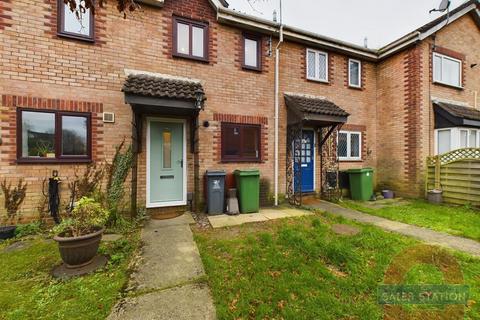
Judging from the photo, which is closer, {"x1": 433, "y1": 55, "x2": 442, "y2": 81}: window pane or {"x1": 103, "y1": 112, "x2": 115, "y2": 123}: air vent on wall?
{"x1": 103, "y1": 112, "x2": 115, "y2": 123}: air vent on wall

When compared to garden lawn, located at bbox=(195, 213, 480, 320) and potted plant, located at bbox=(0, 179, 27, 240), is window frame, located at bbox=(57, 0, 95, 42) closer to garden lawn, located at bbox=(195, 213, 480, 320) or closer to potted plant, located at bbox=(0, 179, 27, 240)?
potted plant, located at bbox=(0, 179, 27, 240)

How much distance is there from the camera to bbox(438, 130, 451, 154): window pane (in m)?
8.77

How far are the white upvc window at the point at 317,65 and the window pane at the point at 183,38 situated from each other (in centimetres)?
465

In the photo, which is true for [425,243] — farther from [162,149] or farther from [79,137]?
[79,137]

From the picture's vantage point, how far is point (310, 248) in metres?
3.96

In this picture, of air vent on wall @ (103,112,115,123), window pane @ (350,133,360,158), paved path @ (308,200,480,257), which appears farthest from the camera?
window pane @ (350,133,360,158)

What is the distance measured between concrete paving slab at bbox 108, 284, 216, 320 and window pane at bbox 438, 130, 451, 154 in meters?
10.8

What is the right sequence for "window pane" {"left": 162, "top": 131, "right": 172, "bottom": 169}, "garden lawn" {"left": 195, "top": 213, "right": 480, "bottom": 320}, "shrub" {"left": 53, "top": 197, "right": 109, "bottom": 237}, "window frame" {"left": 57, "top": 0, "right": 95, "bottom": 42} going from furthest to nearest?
1. "window pane" {"left": 162, "top": 131, "right": 172, "bottom": 169}
2. "window frame" {"left": 57, "top": 0, "right": 95, "bottom": 42}
3. "shrub" {"left": 53, "top": 197, "right": 109, "bottom": 237}
4. "garden lawn" {"left": 195, "top": 213, "right": 480, "bottom": 320}

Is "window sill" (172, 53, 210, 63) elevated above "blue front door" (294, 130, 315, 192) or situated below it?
above

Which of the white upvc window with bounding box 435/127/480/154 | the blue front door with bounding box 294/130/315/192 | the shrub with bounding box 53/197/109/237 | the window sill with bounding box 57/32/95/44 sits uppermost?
the window sill with bounding box 57/32/95/44

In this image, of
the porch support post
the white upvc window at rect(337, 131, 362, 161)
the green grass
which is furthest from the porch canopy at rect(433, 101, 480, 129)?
the porch support post

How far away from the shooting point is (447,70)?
9.71m

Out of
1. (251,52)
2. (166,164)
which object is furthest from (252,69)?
(166,164)

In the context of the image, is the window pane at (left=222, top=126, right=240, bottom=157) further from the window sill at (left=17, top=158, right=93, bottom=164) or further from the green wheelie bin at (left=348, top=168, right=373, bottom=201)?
the green wheelie bin at (left=348, top=168, right=373, bottom=201)
